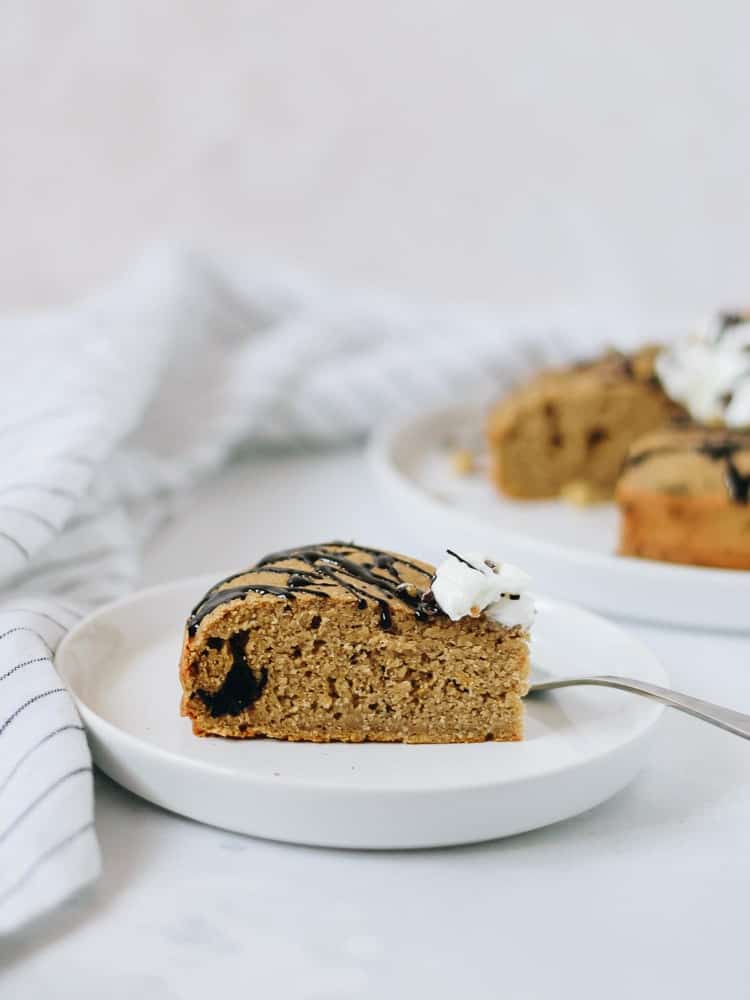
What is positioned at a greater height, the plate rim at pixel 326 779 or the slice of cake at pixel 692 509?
the plate rim at pixel 326 779

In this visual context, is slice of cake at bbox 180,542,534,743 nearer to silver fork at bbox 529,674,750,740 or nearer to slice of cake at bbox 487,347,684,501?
silver fork at bbox 529,674,750,740

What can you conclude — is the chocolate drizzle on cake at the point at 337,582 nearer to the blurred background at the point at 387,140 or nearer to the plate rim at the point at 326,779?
the plate rim at the point at 326,779

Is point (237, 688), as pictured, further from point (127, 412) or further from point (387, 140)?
point (387, 140)

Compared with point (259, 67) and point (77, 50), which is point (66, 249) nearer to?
point (77, 50)

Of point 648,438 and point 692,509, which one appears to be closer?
point 692,509

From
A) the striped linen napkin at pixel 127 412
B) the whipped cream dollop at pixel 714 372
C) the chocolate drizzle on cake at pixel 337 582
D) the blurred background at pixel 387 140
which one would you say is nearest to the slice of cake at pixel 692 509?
the whipped cream dollop at pixel 714 372

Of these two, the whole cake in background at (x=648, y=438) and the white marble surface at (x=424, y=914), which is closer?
the white marble surface at (x=424, y=914)

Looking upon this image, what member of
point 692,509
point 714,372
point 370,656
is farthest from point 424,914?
point 714,372
